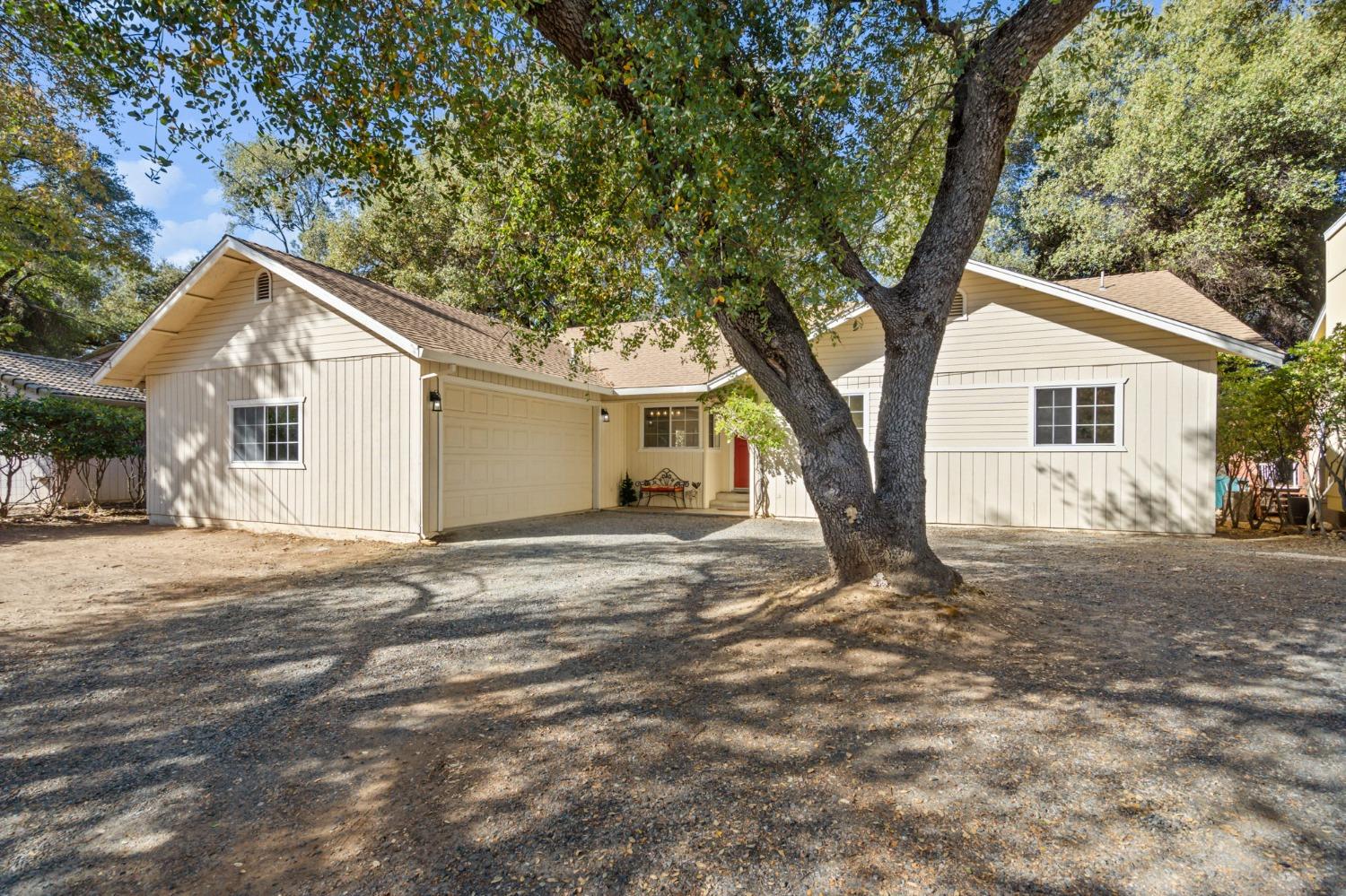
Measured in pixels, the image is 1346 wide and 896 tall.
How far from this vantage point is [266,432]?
10008 mm

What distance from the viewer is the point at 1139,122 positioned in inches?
642

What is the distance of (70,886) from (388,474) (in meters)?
7.28

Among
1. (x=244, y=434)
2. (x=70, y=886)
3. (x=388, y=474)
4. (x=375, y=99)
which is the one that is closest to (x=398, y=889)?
(x=70, y=886)

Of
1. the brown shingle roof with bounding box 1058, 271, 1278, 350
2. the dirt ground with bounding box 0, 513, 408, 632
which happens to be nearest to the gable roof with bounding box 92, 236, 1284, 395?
the brown shingle roof with bounding box 1058, 271, 1278, 350

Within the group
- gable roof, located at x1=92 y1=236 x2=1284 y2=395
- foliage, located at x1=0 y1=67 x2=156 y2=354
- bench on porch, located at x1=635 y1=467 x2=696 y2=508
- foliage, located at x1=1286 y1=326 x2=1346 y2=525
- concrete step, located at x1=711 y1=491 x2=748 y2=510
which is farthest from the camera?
bench on porch, located at x1=635 y1=467 x2=696 y2=508

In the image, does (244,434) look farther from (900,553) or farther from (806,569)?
(900,553)

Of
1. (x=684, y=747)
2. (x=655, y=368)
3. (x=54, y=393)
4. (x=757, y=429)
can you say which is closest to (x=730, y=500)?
(x=757, y=429)

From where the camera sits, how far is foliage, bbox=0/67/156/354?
10500 mm

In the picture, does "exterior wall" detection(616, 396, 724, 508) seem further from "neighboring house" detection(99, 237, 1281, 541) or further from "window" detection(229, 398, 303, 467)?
"window" detection(229, 398, 303, 467)

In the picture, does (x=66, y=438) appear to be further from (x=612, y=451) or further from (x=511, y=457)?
(x=612, y=451)

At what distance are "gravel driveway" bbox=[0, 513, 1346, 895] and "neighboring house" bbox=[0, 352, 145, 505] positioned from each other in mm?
11289

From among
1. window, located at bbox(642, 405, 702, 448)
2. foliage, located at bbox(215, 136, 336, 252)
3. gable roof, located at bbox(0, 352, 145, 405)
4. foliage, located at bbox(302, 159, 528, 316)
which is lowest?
window, located at bbox(642, 405, 702, 448)

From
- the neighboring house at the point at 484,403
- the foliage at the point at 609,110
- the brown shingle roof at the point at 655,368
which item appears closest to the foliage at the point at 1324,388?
the neighboring house at the point at 484,403

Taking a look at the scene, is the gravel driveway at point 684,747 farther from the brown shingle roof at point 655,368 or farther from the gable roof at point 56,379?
the gable roof at point 56,379
